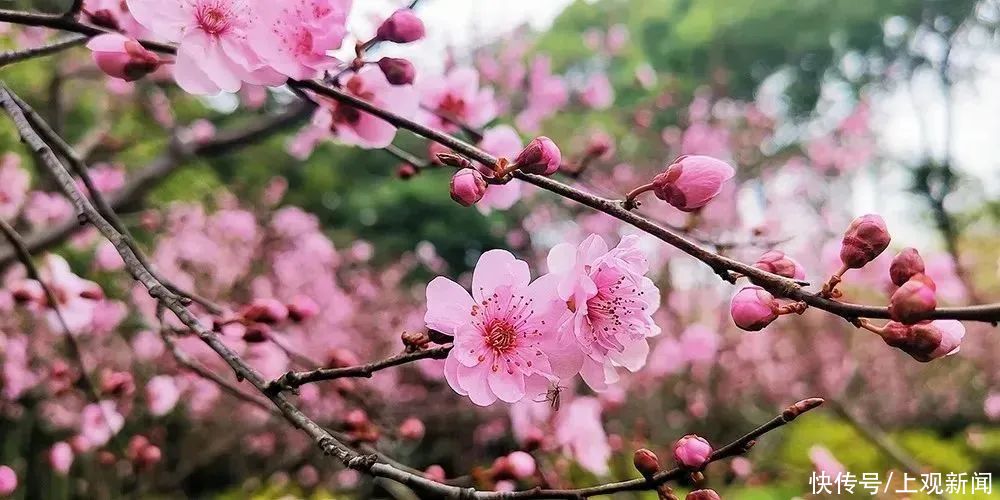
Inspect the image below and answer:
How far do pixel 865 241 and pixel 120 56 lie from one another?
774 millimetres

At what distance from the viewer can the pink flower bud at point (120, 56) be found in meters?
0.77

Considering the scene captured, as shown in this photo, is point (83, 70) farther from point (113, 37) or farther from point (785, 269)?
point (785, 269)

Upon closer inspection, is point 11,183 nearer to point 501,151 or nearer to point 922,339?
point 501,151

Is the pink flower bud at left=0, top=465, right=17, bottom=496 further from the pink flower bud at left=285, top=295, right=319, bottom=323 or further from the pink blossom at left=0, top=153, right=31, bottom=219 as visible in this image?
the pink blossom at left=0, top=153, right=31, bottom=219

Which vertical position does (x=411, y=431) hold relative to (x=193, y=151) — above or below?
below

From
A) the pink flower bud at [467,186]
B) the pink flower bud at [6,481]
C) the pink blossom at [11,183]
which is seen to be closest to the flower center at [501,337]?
the pink flower bud at [467,186]

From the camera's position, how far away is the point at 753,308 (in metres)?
0.60

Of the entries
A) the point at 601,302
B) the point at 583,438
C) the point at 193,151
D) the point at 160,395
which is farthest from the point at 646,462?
the point at 193,151

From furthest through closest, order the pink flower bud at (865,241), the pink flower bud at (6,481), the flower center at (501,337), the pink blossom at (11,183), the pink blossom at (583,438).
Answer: the pink blossom at (11,183) < the pink blossom at (583,438) < the pink flower bud at (6,481) < the flower center at (501,337) < the pink flower bud at (865,241)

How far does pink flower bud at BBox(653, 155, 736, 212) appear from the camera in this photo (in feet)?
2.15

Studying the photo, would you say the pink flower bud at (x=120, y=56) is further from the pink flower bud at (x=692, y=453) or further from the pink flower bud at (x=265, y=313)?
the pink flower bud at (x=692, y=453)

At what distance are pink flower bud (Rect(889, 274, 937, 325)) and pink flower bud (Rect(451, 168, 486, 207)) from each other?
1.13 feet

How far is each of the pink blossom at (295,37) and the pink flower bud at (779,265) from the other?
48cm

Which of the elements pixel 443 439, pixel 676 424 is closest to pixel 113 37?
pixel 676 424
